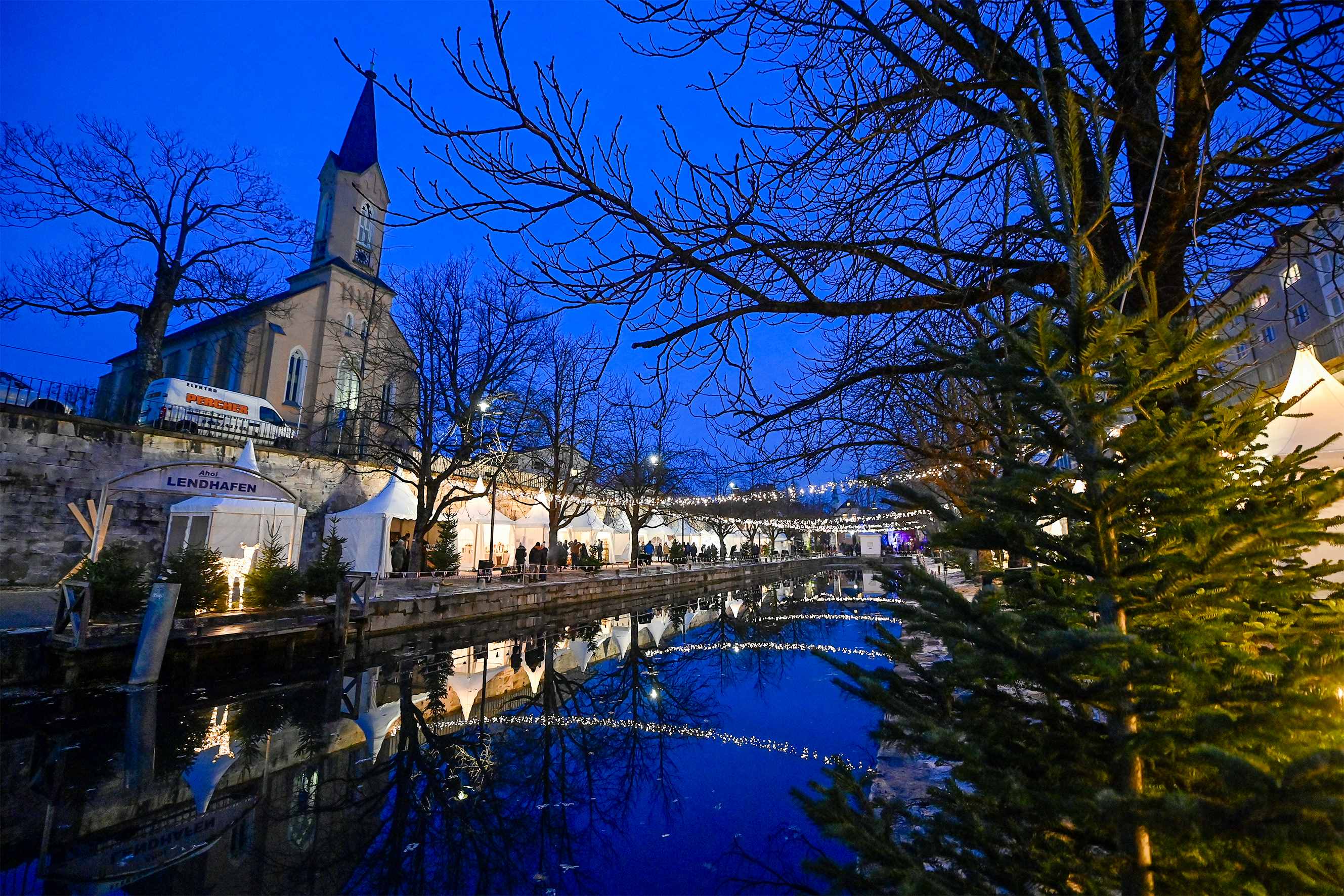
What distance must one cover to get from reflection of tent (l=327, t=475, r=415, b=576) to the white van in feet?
21.4

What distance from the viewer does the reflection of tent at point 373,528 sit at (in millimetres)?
17547

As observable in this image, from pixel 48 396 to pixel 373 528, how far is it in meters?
10.2

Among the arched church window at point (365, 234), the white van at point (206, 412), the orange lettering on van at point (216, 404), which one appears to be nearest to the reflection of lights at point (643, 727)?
the white van at point (206, 412)

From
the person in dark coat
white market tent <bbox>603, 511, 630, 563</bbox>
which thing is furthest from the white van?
white market tent <bbox>603, 511, 630, 563</bbox>

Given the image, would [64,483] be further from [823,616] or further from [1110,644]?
[1110,644]

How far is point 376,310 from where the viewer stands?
30375 mm

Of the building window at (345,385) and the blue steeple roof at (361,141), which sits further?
the blue steeple roof at (361,141)

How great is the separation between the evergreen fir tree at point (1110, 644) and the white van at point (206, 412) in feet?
79.3

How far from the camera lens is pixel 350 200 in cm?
3250

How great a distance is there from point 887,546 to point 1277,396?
220ft

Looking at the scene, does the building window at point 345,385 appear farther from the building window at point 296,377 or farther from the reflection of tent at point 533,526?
the reflection of tent at point 533,526

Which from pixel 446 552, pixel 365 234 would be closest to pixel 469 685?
pixel 446 552

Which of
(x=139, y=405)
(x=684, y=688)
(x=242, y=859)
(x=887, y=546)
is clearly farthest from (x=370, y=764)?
(x=887, y=546)

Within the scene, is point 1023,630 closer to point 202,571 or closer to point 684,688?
point 684,688
